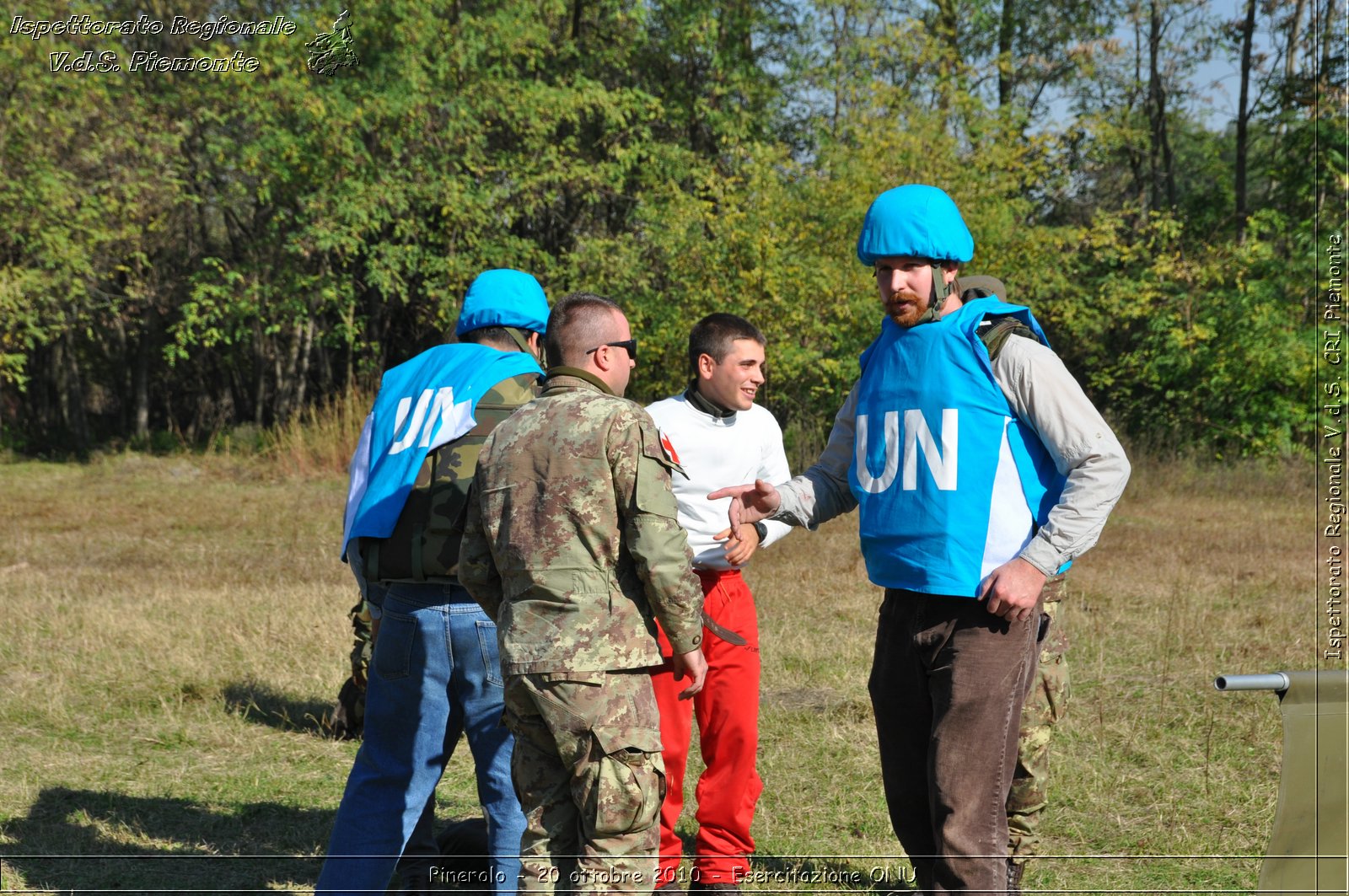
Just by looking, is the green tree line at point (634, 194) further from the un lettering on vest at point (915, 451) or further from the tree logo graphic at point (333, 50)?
the un lettering on vest at point (915, 451)

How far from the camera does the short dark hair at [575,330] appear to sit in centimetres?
333

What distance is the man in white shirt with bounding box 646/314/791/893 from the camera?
436cm

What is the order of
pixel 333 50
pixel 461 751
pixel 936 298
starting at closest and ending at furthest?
pixel 936 298
pixel 461 751
pixel 333 50

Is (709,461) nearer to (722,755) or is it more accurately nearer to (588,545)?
(722,755)

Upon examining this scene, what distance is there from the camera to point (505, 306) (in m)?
4.09

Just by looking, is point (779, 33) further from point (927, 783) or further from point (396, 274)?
point (927, 783)

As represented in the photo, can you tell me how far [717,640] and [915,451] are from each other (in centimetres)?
146

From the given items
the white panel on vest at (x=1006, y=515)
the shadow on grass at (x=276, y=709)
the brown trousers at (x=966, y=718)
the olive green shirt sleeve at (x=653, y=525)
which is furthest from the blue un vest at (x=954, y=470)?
the shadow on grass at (x=276, y=709)

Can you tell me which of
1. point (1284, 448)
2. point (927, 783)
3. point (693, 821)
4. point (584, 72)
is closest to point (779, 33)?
point (584, 72)

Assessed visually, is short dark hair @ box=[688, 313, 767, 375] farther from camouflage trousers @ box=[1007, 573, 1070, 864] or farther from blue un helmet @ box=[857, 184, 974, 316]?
camouflage trousers @ box=[1007, 573, 1070, 864]

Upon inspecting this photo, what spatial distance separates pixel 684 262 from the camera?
16766 millimetres

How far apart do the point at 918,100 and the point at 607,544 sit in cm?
1904

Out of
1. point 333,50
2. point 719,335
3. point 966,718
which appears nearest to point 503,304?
point 719,335

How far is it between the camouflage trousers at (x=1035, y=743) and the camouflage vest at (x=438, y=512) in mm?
1956
